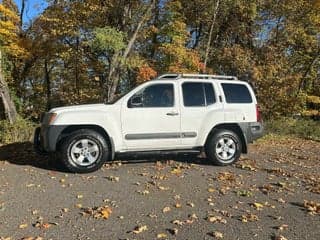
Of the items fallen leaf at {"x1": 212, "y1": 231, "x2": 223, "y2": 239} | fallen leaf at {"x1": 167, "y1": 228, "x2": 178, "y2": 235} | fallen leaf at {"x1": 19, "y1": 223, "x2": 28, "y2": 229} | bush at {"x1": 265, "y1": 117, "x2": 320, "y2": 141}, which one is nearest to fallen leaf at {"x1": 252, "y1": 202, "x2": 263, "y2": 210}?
fallen leaf at {"x1": 212, "y1": 231, "x2": 223, "y2": 239}

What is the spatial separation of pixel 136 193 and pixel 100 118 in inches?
91.8

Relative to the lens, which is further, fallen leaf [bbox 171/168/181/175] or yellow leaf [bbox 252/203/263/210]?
fallen leaf [bbox 171/168/181/175]

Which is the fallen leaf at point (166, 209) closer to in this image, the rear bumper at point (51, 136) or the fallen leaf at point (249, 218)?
the fallen leaf at point (249, 218)

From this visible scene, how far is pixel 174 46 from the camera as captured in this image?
78.8ft

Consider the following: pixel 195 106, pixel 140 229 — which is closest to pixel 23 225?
pixel 140 229

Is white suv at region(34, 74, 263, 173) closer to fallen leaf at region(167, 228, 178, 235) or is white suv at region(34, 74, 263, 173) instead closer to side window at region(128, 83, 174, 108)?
side window at region(128, 83, 174, 108)

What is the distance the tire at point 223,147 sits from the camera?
1061 centimetres

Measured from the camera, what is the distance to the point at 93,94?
26.6m

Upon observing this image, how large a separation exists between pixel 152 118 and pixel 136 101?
18.5 inches

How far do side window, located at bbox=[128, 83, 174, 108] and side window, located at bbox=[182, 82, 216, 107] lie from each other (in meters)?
0.32

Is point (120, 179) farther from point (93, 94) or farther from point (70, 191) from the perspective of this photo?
point (93, 94)

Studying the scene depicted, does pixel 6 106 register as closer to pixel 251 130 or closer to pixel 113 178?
pixel 113 178

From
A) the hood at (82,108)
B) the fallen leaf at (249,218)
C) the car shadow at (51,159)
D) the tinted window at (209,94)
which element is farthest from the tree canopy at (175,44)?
the fallen leaf at (249,218)

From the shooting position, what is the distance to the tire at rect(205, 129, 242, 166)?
10.6m
